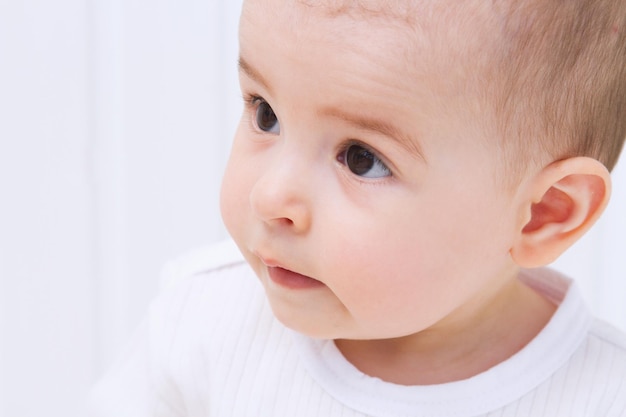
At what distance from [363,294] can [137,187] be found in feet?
2.41

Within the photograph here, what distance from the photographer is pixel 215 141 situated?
4.94 feet

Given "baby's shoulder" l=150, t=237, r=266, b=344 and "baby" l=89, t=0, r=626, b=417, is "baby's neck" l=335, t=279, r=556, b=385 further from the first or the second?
"baby's shoulder" l=150, t=237, r=266, b=344

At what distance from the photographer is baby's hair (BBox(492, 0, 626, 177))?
78 cm

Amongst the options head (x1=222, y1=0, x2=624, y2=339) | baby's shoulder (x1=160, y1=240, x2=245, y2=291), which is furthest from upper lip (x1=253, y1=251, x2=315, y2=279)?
baby's shoulder (x1=160, y1=240, x2=245, y2=291)

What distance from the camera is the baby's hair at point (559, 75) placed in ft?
2.55

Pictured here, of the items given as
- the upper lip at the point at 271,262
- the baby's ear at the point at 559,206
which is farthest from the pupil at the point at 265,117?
the baby's ear at the point at 559,206

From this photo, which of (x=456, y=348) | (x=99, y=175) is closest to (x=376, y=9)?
(x=456, y=348)

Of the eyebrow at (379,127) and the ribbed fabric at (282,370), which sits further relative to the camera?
the ribbed fabric at (282,370)

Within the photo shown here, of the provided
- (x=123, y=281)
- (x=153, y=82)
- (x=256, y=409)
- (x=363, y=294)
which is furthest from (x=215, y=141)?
(x=363, y=294)

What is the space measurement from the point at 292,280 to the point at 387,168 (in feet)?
0.40

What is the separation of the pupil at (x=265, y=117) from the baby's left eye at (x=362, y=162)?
Result: 8 cm

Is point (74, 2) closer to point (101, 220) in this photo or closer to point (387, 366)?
point (101, 220)

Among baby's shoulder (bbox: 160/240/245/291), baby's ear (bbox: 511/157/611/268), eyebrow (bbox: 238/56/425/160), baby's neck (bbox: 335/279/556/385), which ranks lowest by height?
baby's neck (bbox: 335/279/556/385)

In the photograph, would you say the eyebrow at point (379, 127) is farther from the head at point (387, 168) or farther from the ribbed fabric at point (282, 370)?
the ribbed fabric at point (282, 370)
